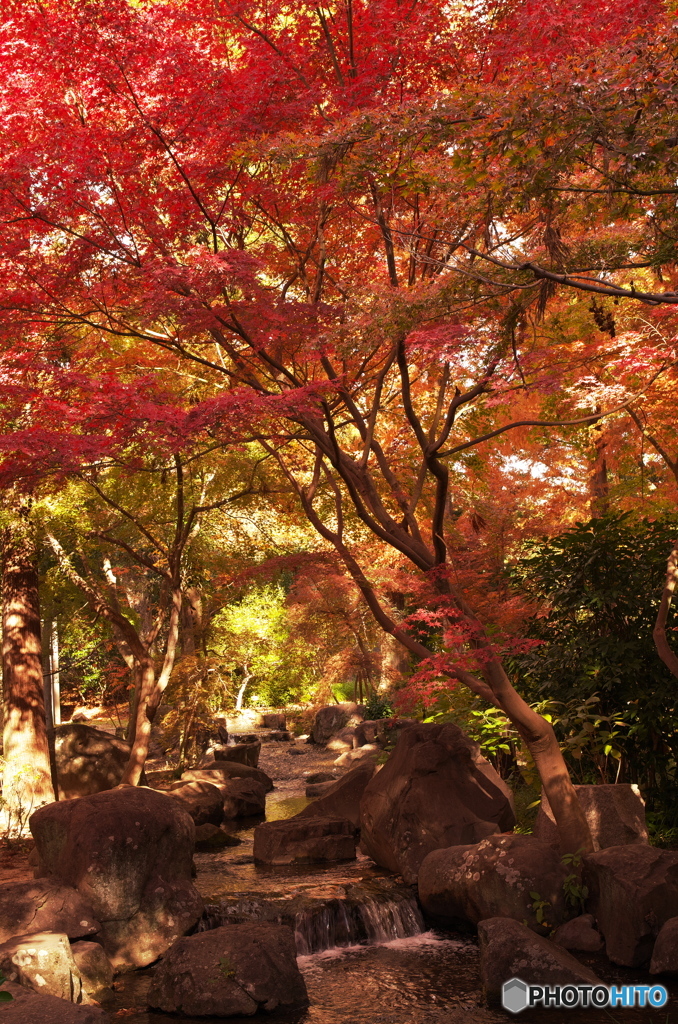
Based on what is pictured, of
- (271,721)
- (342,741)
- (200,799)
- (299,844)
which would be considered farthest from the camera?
(271,721)

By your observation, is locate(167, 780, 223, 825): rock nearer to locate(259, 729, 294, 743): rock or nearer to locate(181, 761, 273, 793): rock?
locate(181, 761, 273, 793): rock

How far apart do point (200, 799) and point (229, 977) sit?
613 cm

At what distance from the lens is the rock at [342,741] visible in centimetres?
2048

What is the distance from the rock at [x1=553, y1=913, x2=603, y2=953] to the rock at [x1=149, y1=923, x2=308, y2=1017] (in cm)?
210

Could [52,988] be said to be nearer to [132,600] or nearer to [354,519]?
[354,519]

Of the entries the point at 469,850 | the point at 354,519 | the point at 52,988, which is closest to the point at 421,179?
the point at 469,850

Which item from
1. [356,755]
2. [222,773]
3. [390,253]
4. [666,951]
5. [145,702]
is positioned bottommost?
[666,951]

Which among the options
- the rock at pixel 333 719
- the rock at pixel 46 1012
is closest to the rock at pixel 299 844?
the rock at pixel 46 1012

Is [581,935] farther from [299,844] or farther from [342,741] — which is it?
[342,741]

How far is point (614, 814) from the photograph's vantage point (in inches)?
296

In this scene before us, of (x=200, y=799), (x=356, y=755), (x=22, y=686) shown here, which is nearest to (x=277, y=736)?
(x=356, y=755)

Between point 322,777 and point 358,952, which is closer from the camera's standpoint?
point 358,952

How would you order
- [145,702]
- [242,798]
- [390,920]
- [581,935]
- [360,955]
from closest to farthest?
[581,935]
[360,955]
[390,920]
[145,702]
[242,798]

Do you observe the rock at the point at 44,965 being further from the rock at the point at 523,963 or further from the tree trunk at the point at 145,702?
the tree trunk at the point at 145,702
